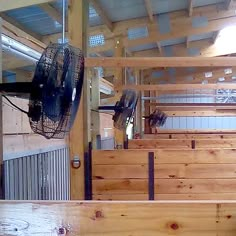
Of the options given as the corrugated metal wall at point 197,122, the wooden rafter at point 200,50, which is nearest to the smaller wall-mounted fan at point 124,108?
the wooden rafter at point 200,50

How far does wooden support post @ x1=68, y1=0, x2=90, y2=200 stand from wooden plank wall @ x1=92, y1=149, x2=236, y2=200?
0.40 feet

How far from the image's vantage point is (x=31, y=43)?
124 inches

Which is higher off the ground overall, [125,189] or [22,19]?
[22,19]

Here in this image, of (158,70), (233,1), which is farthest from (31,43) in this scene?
(158,70)

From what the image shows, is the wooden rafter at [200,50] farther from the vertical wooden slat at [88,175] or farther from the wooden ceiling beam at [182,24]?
the vertical wooden slat at [88,175]

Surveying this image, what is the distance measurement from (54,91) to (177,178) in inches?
58.7

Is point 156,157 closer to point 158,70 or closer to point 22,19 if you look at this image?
point 22,19

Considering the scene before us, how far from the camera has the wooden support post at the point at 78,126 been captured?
2.54m

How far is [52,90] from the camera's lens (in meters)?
1.39

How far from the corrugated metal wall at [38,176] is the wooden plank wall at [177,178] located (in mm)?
432

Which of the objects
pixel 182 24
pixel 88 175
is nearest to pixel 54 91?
pixel 88 175

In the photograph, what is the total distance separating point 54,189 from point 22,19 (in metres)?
1.55

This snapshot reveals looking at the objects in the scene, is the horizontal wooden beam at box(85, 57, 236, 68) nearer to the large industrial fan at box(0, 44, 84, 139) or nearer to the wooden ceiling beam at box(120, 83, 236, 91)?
the large industrial fan at box(0, 44, 84, 139)

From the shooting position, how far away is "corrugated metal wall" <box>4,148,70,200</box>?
2336mm
